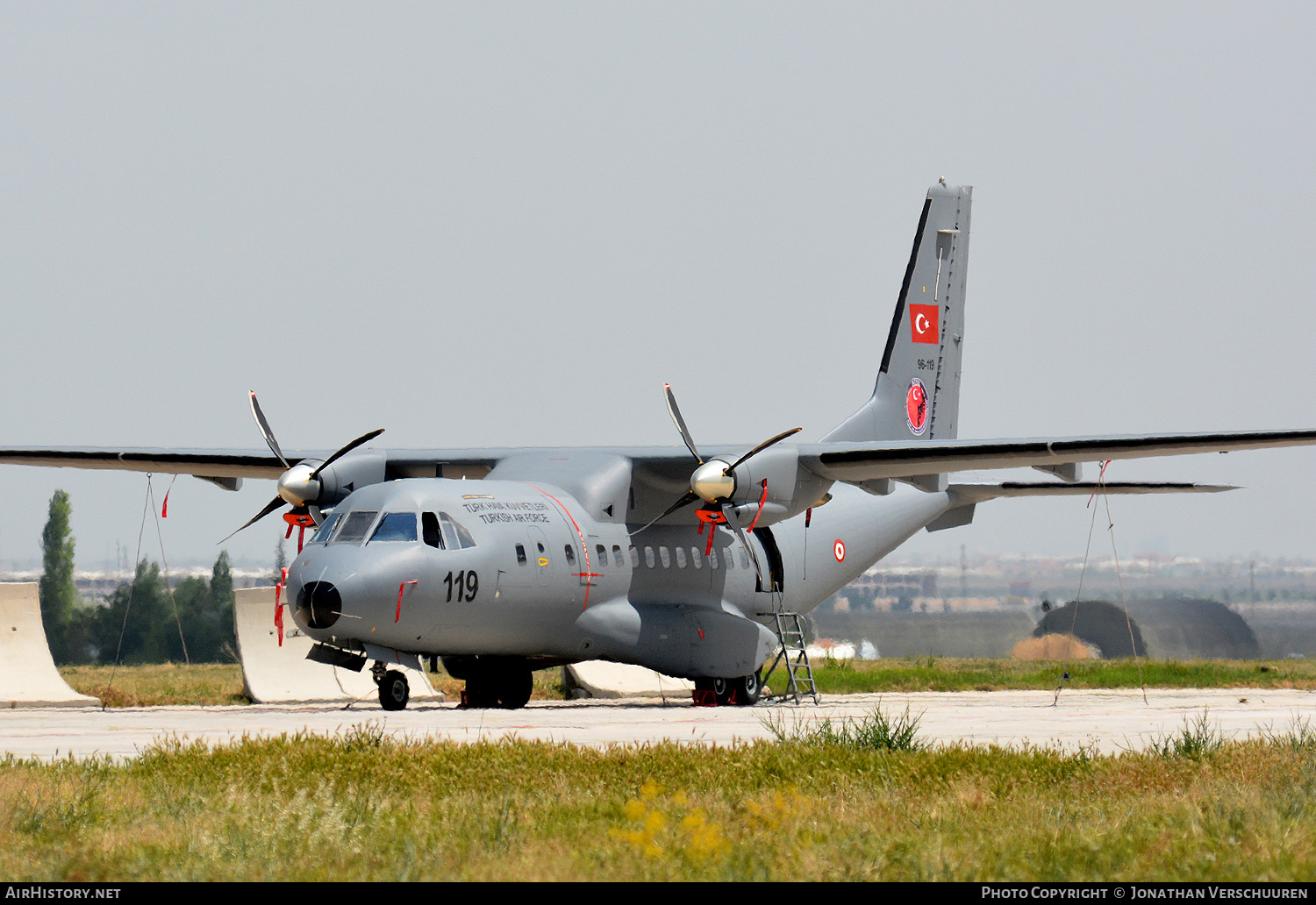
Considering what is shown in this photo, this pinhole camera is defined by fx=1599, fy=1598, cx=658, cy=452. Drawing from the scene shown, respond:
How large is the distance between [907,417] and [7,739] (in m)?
19.0

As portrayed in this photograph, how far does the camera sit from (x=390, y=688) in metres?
22.4

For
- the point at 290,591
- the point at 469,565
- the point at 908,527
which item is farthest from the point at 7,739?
the point at 908,527

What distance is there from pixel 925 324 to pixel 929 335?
262 millimetres

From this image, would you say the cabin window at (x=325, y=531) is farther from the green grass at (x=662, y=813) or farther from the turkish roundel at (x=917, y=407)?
the turkish roundel at (x=917, y=407)

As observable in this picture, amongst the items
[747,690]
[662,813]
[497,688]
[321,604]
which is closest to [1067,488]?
[747,690]

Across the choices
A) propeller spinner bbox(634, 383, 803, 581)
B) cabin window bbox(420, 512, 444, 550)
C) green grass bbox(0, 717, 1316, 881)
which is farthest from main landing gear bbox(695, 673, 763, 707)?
green grass bbox(0, 717, 1316, 881)

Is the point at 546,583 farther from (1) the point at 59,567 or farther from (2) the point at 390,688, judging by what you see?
(1) the point at 59,567

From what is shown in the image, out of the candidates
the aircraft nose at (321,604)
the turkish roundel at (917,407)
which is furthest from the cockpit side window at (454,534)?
the turkish roundel at (917,407)

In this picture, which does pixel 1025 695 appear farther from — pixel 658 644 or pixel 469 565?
pixel 469 565

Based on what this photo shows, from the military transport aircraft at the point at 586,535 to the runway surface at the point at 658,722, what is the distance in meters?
1.04

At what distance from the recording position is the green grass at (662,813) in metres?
8.36

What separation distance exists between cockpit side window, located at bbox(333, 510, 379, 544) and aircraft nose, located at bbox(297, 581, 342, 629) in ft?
A: 3.42

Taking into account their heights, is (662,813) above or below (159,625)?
above

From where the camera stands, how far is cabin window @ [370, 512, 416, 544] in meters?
20.8
